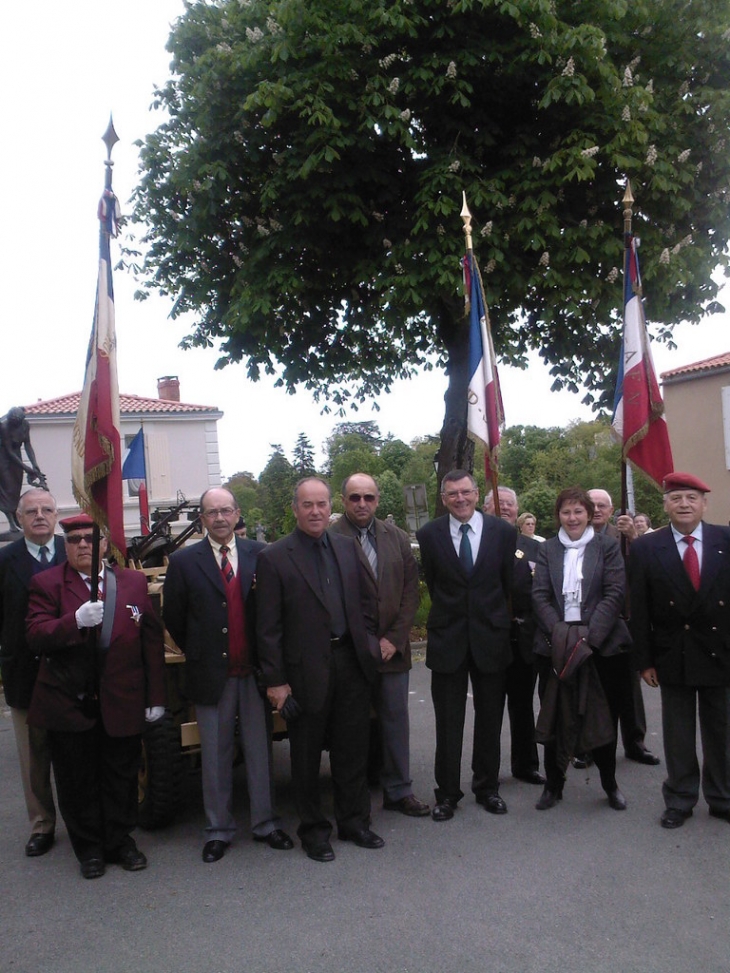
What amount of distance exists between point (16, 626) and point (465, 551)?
2605 millimetres

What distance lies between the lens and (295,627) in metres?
4.91

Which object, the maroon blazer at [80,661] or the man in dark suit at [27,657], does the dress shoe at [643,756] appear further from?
the man in dark suit at [27,657]

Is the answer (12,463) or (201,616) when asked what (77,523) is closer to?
(201,616)

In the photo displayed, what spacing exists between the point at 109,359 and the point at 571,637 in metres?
3.00

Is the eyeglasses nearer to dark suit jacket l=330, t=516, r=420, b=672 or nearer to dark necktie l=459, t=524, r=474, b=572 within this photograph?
dark suit jacket l=330, t=516, r=420, b=672

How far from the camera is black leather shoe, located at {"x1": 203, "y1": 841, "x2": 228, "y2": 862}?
15.9ft

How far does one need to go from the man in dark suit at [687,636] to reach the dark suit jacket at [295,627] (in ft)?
5.37

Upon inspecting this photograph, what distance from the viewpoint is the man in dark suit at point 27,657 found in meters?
5.14

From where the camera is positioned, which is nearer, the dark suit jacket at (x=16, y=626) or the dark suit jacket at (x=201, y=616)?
the dark suit jacket at (x=201, y=616)

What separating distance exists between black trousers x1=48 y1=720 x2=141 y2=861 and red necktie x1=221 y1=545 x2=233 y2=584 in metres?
0.95

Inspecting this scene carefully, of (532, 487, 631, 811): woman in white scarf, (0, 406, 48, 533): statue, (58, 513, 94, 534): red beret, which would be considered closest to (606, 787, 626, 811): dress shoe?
(532, 487, 631, 811): woman in white scarf

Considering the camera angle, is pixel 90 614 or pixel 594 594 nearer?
pixel 90 614

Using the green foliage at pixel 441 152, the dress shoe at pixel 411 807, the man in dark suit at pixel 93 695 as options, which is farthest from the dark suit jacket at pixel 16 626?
the green foliage at pixel 441 152

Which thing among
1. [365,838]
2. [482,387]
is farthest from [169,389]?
[365,838]
